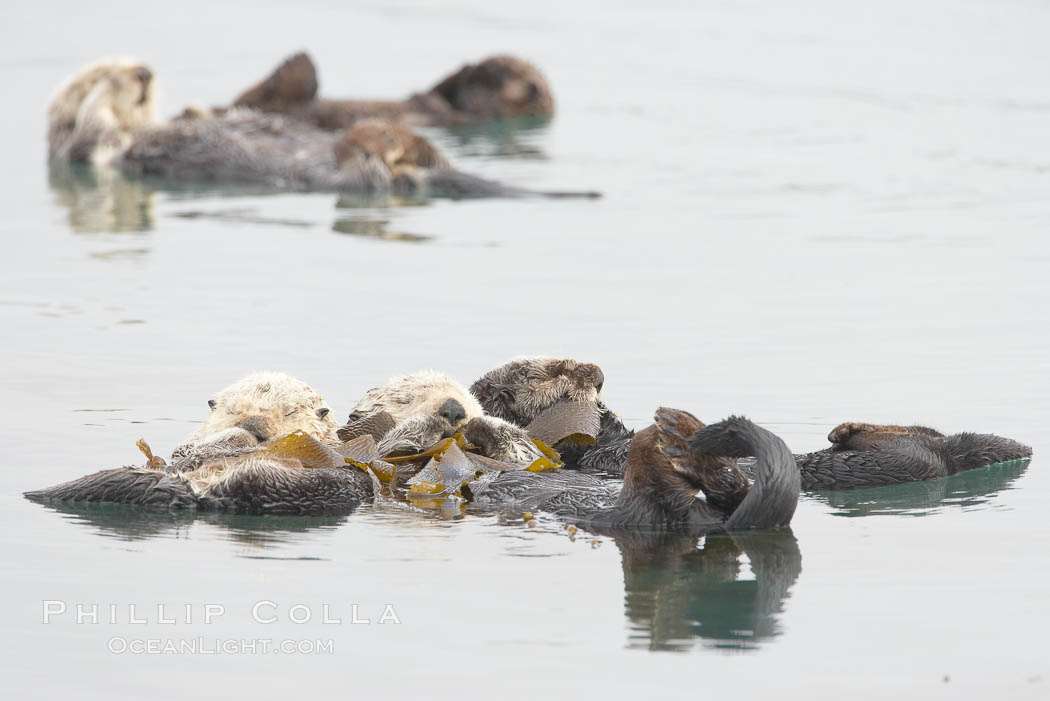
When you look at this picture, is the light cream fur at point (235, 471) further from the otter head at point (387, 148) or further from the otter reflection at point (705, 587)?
the otter head at point (387, 148)

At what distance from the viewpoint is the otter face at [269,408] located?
4.76 meters

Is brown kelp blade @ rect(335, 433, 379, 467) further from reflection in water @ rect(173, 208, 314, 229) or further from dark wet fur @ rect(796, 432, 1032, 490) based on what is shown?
reflection in water @ rect(173, 208, 314, 229)

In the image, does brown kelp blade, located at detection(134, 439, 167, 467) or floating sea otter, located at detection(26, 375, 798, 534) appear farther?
brown kelp blade, located at detection(134, 439, 167, 467)

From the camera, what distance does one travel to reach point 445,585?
3.92 metres

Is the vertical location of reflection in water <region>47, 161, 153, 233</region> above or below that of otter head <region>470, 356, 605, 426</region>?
above

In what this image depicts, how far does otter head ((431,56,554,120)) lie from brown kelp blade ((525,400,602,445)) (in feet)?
35.4

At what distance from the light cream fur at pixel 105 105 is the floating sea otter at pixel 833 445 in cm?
848

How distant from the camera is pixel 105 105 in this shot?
1314 centimetres

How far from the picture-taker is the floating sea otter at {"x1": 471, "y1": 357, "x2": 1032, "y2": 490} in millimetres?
4898

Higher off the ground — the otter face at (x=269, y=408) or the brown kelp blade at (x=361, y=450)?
the otter face at (x=269, y=408)

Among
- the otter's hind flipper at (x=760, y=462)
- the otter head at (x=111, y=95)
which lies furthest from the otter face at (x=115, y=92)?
the otter's hind flipper at (x=760, y=462)

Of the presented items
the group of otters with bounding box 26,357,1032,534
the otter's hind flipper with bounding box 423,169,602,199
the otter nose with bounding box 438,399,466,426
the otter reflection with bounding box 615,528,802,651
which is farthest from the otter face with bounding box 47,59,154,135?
the otter reflection with bounding box 615,528,802,651

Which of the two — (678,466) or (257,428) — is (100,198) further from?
(678,466)

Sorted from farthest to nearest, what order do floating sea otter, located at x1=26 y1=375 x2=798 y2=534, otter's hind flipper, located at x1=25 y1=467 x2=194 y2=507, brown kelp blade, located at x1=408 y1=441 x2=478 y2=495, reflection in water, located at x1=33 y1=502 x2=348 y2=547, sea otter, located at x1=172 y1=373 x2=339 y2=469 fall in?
1. brown kelp blade, located at x1=408 y1=441 x2=478 y2=495
2. sea otter, located at x1=172 y1=373 x2=339 y2=469
3. otter's hind flipper, located at x1=25 y1=467 x2=194 y2=507
4. reflection in water, located at x1=33 y1=502 x2=348 y2=547
5. floating sea otter, located at x1=26 y1=375 x2=798 y2=534
